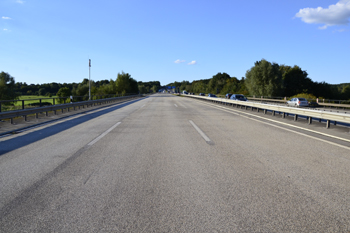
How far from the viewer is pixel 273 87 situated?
198ft

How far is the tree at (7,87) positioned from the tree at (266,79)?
214ft

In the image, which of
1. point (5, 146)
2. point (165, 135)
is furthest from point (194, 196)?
point (5, 146)

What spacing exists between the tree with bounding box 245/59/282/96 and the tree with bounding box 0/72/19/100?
65.3 metres

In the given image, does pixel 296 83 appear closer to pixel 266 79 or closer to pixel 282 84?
pixel 282 84

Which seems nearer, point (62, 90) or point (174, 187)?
point (174, 187)

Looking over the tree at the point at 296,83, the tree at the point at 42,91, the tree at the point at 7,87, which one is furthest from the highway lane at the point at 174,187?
the tree at the point at 42,91

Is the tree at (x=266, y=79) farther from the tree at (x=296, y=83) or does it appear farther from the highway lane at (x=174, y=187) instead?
the highway lane at (x=174, y=187)

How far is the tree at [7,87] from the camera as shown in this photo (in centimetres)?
6971

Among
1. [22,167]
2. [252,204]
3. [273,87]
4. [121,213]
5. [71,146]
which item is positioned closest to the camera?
[121,213]

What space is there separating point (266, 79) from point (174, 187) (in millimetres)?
63529

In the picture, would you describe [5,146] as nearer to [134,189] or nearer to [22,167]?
[22,167]

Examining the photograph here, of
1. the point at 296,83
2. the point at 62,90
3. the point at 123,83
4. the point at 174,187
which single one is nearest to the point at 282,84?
the point at 296,83

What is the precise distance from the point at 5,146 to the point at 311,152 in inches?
331

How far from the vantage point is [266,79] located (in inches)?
2469
